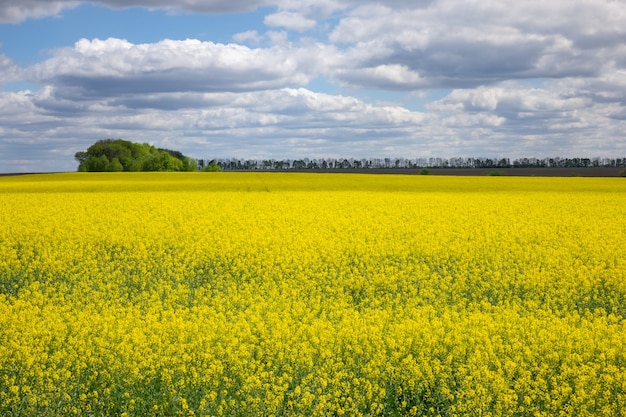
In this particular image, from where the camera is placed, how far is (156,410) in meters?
7.70

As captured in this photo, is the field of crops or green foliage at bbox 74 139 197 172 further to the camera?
green foliage at bbox 74 139 197 172

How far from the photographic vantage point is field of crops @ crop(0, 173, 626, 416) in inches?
314

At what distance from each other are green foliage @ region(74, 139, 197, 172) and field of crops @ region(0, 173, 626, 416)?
71.3 meters

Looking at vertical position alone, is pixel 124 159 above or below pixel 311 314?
above

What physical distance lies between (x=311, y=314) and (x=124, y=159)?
99.1 m

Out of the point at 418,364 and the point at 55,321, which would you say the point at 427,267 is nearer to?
the point at 418,364

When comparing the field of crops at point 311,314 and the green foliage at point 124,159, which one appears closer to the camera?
the field of crops at point 311,314

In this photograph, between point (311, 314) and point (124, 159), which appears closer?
point (311, 314)

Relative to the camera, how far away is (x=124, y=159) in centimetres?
10388

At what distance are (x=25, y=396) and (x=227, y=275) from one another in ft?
22.0

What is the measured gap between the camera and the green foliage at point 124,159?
307ft

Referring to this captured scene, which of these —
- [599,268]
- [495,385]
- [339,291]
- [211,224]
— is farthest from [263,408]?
[211,224]

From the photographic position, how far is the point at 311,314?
404 inches

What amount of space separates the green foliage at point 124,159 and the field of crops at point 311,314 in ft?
234
